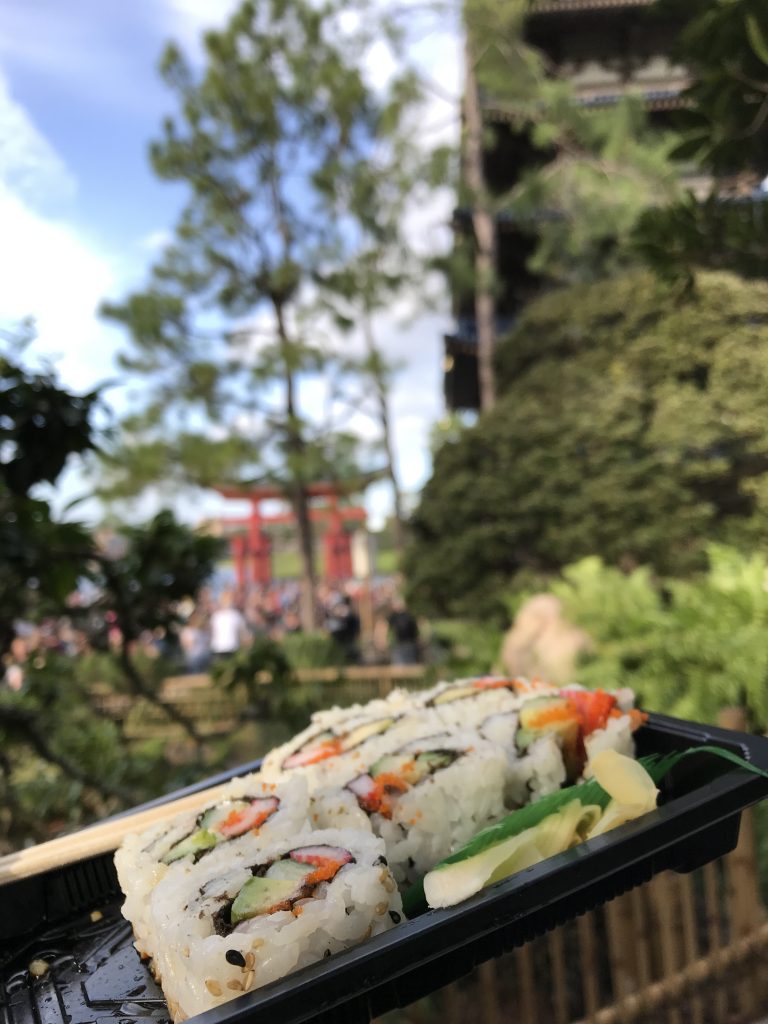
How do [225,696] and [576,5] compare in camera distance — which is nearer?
[225,696]

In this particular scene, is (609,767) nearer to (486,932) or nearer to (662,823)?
(662,823)

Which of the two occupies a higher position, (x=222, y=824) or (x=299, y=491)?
(x=299, y=491)

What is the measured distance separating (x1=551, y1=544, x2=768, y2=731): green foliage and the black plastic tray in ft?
7.71

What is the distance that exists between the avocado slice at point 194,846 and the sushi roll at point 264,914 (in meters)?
0.07

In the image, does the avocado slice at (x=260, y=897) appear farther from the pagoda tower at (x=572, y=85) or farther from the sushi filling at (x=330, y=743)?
the pagoda tower at (x=572, y=85)

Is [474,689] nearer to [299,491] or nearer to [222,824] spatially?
[222,824]

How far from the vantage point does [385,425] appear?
10.9m

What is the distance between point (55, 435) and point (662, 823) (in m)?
1.99

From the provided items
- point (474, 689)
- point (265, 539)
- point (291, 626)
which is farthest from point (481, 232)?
point (265, 539)

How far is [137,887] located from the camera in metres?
1.08

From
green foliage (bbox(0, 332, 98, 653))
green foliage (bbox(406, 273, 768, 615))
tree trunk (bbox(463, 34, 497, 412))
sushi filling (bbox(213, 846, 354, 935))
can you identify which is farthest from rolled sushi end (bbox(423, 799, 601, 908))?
tree trunk (bbox(463, 34, 497, 412))

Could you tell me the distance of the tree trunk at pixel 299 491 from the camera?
9.91 m

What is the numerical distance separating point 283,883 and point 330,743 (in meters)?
0.67

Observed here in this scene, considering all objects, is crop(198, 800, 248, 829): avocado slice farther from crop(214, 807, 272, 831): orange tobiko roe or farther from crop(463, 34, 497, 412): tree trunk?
crop(463, 34, 497, 412): tree trunk
